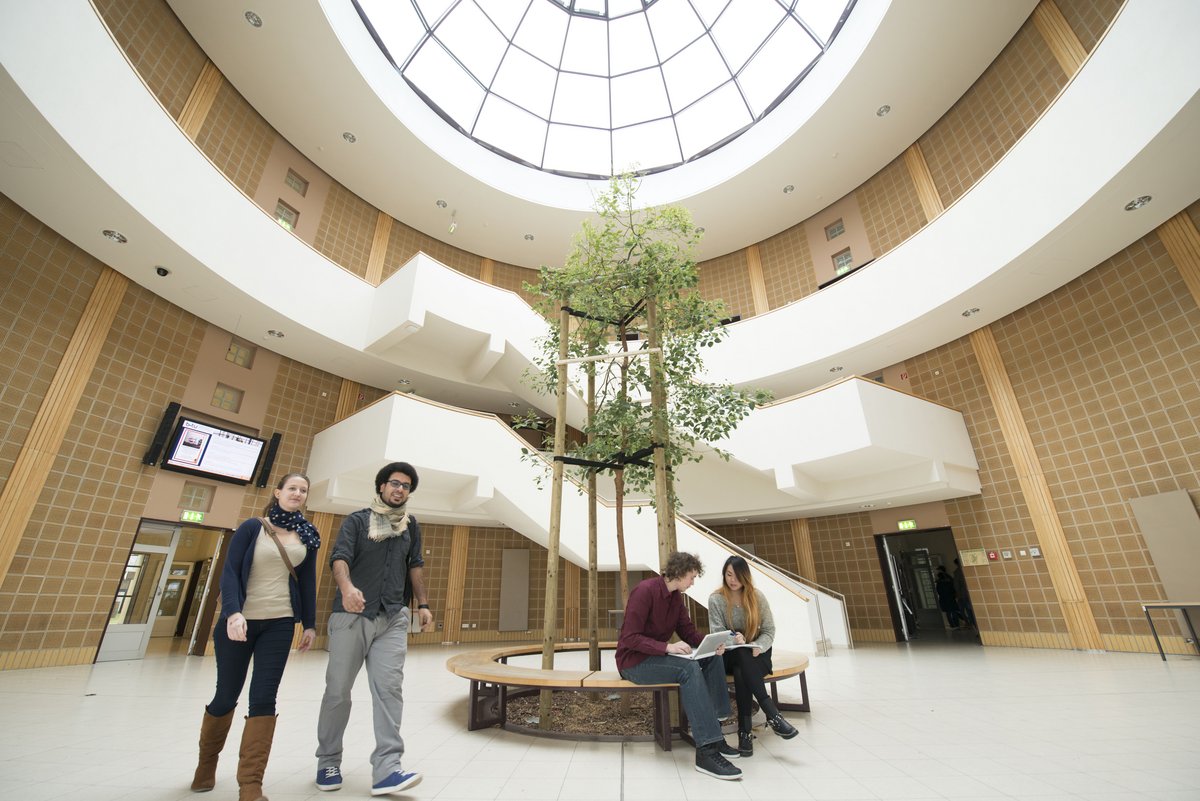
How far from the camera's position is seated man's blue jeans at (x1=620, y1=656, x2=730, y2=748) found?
3.19 m

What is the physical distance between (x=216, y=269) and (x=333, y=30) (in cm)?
480

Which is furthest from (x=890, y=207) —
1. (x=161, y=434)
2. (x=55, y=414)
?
(x=55, y=414)

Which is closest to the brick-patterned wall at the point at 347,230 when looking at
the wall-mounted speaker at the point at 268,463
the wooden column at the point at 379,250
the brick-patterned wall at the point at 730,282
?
the wooden column at the point at 379,250

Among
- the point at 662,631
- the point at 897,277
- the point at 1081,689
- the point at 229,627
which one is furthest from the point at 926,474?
the point at 229,627

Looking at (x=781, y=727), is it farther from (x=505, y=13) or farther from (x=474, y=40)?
(x=505, y=13)

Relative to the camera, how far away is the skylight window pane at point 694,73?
12664mm

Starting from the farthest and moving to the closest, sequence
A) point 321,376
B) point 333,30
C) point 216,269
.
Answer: point 321,376 → point 333,30 → point 216,269

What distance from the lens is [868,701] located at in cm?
514

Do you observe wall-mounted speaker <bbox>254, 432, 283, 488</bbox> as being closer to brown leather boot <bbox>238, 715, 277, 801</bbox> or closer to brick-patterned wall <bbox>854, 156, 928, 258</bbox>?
brown leather boot <bbox>238, 715, 277, 801</bbox>

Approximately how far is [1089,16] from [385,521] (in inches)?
503

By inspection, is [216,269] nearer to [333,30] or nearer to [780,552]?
[333,30]

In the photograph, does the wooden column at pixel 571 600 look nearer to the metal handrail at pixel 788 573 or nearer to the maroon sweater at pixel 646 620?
the metal handrail at pixel 788 573

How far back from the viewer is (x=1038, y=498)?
906 centimetres

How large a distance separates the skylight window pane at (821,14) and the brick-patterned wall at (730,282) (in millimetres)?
5316
